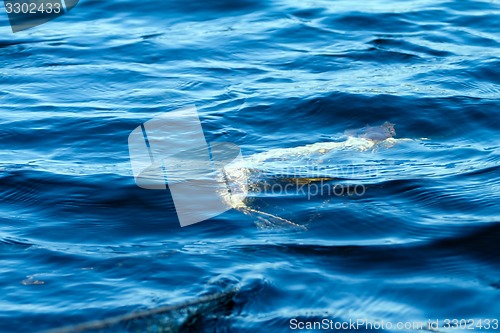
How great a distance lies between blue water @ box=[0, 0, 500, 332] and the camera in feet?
12.5

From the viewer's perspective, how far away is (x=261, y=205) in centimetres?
474

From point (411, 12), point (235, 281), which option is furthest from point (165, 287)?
point (411, 12)

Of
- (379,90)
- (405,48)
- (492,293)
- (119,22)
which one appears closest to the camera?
(492,293)

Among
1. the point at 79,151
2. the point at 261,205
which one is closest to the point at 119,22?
the point at 79,151

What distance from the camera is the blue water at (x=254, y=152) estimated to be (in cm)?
381

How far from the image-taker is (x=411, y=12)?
9117 millimetres

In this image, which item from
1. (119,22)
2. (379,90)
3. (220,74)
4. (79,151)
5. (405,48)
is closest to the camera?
(79,151)

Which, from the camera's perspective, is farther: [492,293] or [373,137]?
[373,137]

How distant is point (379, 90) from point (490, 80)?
1.07m

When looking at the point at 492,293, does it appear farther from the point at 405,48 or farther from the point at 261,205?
the point at 405,48

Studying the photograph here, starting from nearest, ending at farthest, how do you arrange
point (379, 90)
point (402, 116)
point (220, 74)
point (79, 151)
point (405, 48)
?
point (79, 151), point (402, 116), point (379, 90), point (220, 74), point (405, 48)

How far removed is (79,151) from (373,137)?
1.99m

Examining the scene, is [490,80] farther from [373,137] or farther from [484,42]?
[373,137]

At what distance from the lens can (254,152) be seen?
5.57m
